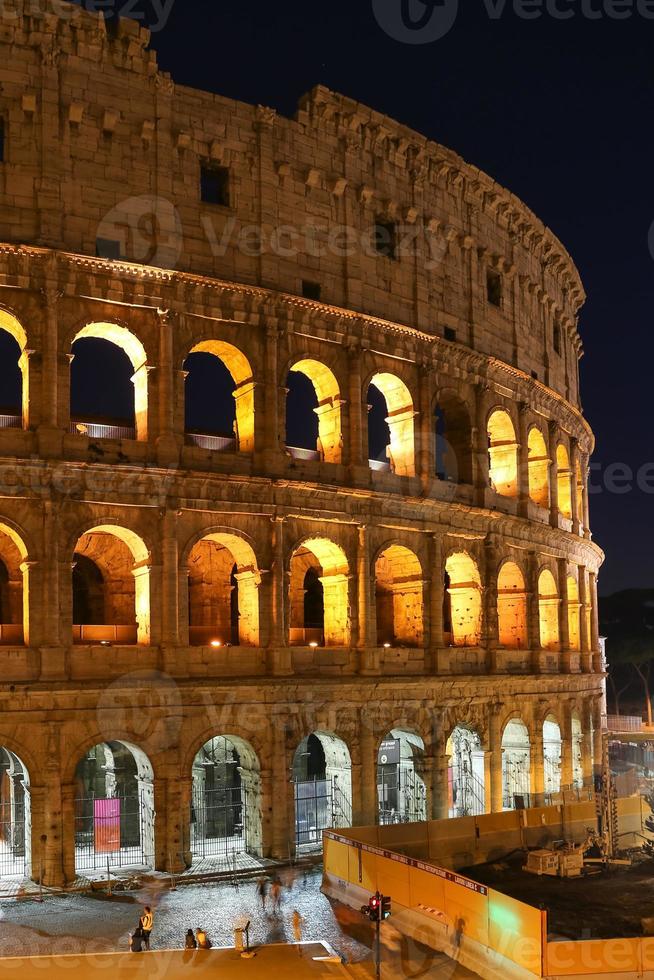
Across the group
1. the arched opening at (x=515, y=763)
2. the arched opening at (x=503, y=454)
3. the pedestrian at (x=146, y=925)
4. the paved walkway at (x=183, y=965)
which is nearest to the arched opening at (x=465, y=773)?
the arched opening at (x=515, y=763)

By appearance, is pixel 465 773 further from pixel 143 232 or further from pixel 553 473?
pixel 143 232

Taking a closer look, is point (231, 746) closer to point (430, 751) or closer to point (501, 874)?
point (430, 751)

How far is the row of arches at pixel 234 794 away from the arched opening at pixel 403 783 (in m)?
0.03

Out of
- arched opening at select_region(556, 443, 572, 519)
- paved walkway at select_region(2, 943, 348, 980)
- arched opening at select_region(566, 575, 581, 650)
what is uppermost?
arched opening at select_region(556, 443, 572, 519)

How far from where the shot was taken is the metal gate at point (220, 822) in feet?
83.1

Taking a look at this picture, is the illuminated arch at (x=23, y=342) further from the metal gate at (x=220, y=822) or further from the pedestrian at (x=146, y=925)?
the pedestrian at (x=146, y=925)

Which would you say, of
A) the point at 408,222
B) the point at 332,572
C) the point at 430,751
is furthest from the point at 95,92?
the point at 430,751

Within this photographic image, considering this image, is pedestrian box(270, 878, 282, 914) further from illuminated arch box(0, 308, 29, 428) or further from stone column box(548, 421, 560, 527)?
stone column box(548, 421, 560, 527)

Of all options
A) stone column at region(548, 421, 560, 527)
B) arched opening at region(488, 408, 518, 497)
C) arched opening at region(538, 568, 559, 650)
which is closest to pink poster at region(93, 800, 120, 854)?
arched opening at region(488, 408, 518, 497)

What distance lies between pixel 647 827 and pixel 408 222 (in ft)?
61.9

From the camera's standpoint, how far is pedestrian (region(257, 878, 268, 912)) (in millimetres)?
21672

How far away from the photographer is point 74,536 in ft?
77.0

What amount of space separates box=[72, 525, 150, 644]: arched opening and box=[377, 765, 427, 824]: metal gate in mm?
8443

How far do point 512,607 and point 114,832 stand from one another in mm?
14130
